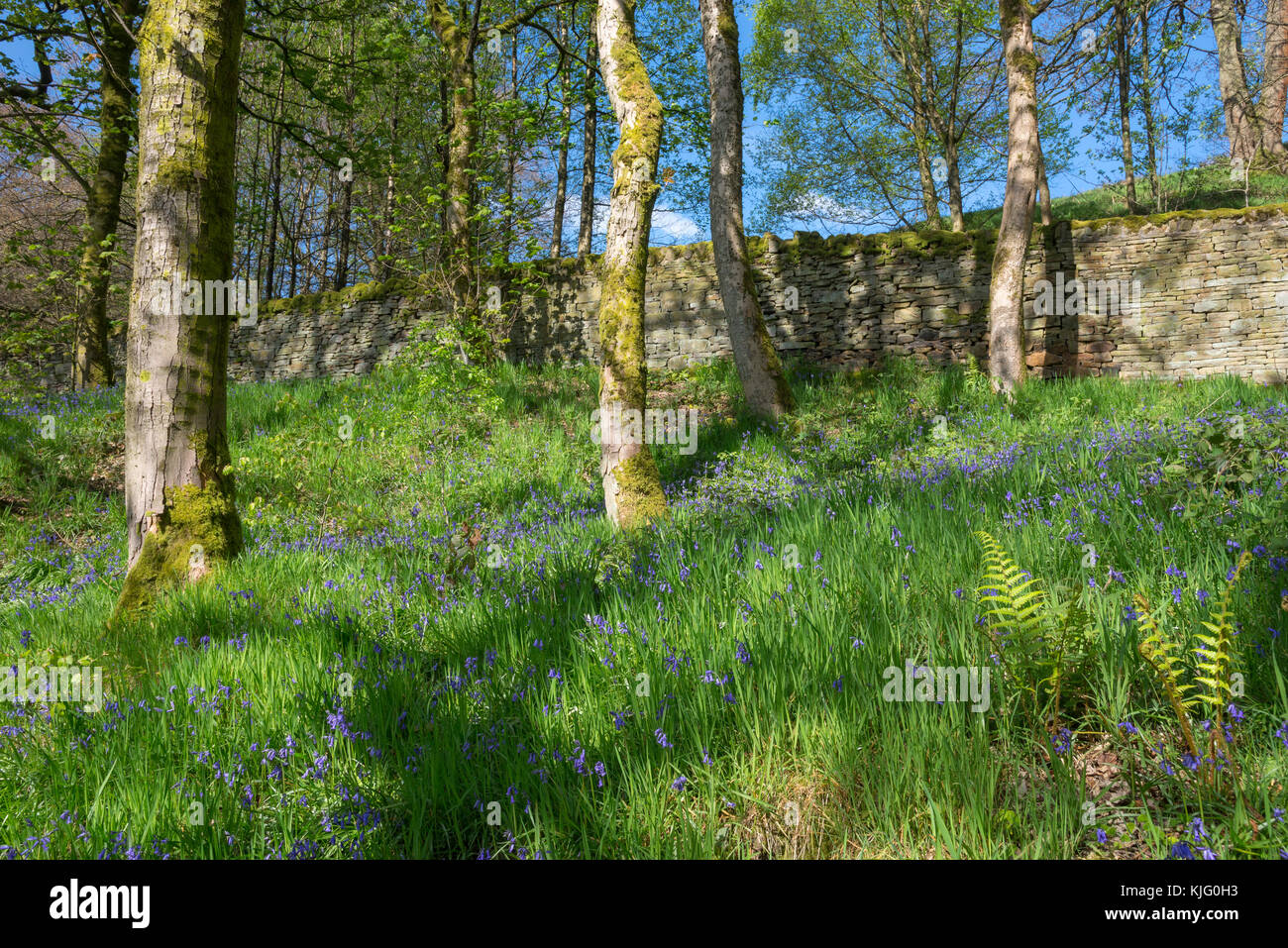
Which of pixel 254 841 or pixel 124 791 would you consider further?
pixel 124 791

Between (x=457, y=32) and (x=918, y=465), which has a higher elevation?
(x=457, y=32)

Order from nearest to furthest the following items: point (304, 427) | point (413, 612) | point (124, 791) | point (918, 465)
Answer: point (124, 791), point (413, 612), point (918, 465), point (304, 427)

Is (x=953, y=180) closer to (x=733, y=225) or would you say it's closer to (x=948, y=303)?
(x=948, y=303)

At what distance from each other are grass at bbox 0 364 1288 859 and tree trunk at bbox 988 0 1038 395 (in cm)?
481

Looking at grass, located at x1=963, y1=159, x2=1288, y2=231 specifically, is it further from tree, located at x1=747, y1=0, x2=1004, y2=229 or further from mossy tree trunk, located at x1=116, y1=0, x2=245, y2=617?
mossy tree trunk, located at x1=116, y1=0, x2=245, y2=617

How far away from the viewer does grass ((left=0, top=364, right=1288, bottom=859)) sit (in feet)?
6.09

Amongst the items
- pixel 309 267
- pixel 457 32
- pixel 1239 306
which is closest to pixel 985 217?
pixel 1239 306

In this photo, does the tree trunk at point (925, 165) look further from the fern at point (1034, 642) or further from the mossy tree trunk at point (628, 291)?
the fern at point (1034, 642)

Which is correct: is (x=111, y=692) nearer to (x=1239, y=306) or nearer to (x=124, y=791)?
(x=124, y=791)

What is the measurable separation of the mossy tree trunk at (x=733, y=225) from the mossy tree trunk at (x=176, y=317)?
20.0 feet

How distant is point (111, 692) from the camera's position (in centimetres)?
300

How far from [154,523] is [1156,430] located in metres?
7.29

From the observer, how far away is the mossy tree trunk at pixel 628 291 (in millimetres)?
5371

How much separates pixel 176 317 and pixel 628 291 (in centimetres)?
311
